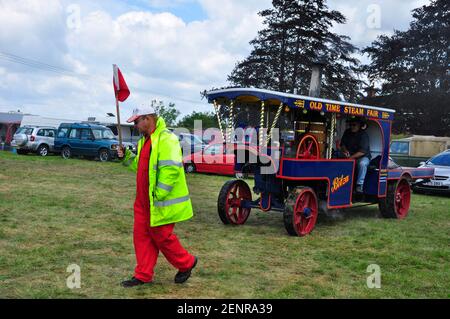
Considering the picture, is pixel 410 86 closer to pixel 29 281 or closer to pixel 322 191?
pixel 322 191

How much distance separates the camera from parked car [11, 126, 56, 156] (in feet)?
87.1

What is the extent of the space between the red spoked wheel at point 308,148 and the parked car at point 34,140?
66.0 feet

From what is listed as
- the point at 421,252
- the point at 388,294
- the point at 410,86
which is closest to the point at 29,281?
the point at 388,294

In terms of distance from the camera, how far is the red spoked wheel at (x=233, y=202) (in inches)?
363

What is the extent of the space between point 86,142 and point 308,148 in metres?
17.7

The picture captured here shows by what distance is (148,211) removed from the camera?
18.3ft

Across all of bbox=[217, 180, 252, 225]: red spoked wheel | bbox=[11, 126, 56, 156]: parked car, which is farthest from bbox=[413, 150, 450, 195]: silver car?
bbox=[11, 126, 56, 156]: parked car

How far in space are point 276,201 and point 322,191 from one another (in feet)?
2.89

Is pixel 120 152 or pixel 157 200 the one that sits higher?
pixel 120 152

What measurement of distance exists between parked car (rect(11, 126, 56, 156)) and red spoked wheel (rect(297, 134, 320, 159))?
20106 mm

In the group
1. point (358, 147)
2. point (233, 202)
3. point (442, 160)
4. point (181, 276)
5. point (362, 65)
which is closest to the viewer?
point (181, 276)

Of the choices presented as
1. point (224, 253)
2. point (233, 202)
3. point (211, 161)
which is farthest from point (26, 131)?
point (224, 253)

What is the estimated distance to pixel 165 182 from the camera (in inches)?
212

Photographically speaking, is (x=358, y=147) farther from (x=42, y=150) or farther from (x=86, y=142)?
(x=42, y=150)
